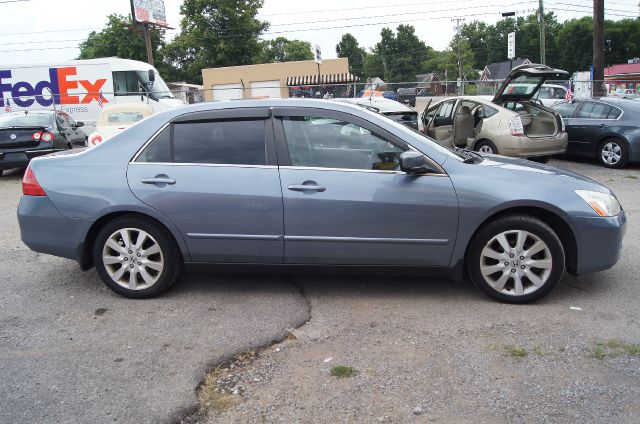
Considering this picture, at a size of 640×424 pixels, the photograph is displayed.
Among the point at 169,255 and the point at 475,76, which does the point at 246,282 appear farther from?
the point at 475,76

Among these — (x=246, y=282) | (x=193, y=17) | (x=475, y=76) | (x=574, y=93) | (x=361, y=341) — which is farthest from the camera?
(x=475, y=76)

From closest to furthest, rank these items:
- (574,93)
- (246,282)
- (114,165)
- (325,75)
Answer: (114,165) → (246,282) → (574,93) → (325,75)

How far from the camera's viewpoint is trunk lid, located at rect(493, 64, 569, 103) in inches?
382

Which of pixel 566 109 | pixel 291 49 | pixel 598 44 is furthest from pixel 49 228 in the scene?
pixel 291 49

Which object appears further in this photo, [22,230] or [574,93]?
[574,93]

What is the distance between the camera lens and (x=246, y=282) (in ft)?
16.0

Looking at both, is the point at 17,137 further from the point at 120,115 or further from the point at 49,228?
the point at 49,228

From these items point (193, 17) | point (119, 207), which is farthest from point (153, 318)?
point (193, 17)

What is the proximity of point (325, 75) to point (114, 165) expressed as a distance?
43.4 m

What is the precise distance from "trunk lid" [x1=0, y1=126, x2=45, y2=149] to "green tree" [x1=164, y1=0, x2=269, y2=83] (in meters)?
42.4

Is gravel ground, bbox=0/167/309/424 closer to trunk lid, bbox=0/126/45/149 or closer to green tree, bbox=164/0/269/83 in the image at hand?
trunk lid, bbox=0/126/45/149

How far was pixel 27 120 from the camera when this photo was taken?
11.6m

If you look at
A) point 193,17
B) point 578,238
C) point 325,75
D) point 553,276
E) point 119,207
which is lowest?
Result: point 553,276

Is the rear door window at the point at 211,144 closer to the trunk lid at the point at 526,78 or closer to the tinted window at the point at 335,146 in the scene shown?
the tinted window at the point at 335,146
